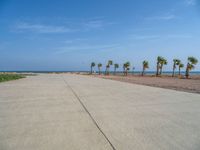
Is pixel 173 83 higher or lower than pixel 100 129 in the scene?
lower

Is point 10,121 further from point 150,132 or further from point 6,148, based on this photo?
point 150,132

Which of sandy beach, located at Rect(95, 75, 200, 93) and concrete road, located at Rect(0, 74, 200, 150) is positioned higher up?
concrete road, located at Rect(0, 74, 200, 150)

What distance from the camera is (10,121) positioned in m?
5.82

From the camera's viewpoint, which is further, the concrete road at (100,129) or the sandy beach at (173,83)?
the sandy beach at (173,83)

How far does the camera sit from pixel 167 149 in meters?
3.74

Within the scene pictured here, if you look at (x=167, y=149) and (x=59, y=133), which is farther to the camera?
(x=59, y=133)

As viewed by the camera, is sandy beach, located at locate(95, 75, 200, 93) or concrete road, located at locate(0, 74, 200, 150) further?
sandy beach, located at locate(95, 75, 200, 93)

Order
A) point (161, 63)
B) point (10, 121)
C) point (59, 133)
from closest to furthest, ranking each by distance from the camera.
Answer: point (59, 133) < point (10, 121) < point (161, 63)

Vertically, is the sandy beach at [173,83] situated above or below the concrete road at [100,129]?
below

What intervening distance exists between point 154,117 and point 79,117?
231cm

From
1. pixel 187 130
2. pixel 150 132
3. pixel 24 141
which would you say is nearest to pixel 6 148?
pixel 24 141

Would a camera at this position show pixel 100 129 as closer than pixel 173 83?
Yes

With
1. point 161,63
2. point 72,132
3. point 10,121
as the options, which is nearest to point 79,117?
point 72,132

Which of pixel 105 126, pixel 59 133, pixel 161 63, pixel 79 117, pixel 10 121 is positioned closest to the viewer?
pixel 59 133
